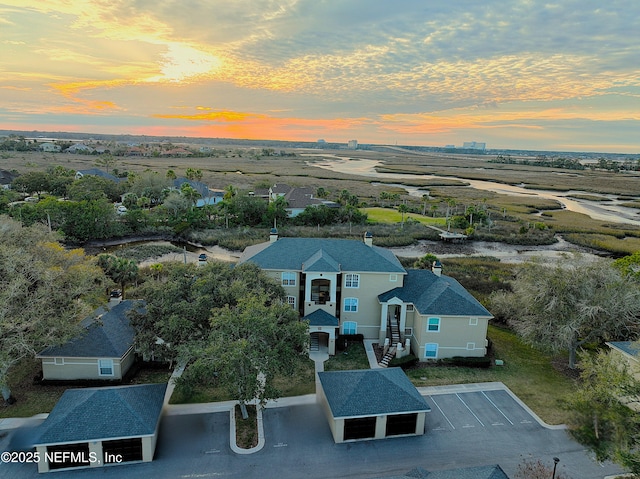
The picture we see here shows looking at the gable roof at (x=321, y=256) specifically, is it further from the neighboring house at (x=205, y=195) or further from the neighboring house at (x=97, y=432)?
the neighboring house at (x=205, y=195)

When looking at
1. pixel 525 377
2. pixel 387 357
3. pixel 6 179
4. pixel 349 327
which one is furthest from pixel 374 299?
pixel 6 179

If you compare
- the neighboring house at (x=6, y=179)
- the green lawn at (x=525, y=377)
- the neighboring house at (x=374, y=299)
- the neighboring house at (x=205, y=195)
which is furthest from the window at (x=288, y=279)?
the neighboring house at (x=6, y=179)

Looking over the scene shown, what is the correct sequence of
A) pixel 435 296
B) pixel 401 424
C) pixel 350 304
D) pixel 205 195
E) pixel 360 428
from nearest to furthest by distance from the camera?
pixel 360 428 → pixel 401 424 → pixel 435 296 → pixel 350 304 → pixel 205 195

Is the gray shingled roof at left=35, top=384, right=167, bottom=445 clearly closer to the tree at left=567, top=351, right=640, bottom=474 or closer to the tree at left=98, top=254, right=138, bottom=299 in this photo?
the tree at left=98, top=254, right=138, bottom=299

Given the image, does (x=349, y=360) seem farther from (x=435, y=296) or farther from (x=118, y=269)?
(x=118, y=269)

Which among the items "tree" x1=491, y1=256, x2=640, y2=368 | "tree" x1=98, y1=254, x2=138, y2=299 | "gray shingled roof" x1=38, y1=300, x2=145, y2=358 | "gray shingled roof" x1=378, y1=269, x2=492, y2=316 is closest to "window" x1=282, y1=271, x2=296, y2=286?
"gray shingled roof" x1=378, y1=269, x2=492, y2=316

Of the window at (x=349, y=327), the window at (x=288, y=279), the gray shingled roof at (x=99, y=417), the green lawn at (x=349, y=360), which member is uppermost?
the window at (x=288, y=279)
